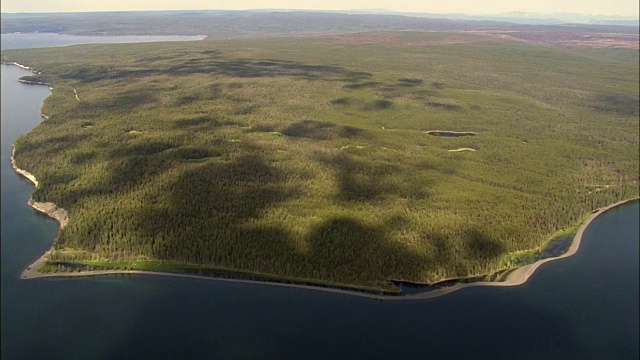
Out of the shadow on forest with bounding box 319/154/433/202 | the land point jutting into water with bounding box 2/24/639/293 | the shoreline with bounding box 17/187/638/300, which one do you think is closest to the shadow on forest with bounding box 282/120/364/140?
the land point jutting into water with bounding box 2/24/639/293

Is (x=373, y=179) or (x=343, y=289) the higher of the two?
(x=373, y=179)

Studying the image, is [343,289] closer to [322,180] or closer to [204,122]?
[322,180]

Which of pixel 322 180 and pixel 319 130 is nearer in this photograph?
pixel 322 180

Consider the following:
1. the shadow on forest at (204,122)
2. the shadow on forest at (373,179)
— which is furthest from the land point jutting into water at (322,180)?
the shadow on forest at (204,122)

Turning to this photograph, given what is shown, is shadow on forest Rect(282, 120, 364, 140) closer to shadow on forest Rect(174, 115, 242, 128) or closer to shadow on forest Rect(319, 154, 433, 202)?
shadow on forest Rect(174, 115, 242, 128)

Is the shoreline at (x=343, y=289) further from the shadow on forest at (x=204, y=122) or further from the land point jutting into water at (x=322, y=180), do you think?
the shadow on forest at (x=204, y=122)

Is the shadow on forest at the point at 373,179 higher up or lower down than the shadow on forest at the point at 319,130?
lower down

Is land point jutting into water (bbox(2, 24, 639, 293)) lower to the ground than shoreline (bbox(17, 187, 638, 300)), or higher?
higher

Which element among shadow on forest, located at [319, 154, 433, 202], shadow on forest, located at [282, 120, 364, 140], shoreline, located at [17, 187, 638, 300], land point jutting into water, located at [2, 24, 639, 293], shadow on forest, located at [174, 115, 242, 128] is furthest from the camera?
shadow on forest, located at [174, 115, 242, 128]

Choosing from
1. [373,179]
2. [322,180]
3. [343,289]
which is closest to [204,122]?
[322,180]
